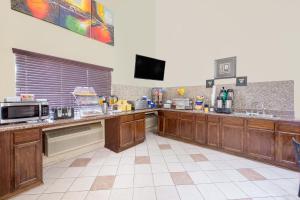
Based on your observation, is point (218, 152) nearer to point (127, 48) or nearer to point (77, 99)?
point (77, 99)

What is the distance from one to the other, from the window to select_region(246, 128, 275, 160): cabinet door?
3343mm

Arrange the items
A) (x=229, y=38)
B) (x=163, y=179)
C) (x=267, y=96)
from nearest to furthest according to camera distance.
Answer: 1. (x=163, y=179)
2. (x=267, y=96)
3. (x=229, y=38)

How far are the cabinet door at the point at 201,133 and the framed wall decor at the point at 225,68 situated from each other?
132 centimetres

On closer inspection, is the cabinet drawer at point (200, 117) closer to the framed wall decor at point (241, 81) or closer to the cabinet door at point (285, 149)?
the framed wall decor at point (241, 81)

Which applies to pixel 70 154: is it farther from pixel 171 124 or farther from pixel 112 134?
pixel 171 124

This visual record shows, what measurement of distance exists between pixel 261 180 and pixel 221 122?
127 centimetres

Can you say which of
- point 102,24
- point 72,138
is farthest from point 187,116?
point 102,24

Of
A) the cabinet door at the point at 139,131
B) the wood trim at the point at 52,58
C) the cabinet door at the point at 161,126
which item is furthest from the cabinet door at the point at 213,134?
the wood trim at the point at 52,58

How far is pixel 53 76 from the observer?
8.91 ft

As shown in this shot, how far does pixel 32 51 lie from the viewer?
240 cm

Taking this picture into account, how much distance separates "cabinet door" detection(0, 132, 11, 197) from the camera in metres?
1.71

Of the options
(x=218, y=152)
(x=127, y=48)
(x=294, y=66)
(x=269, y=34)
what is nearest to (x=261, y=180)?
(x=218, y=152)

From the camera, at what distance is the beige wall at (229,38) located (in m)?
2.91

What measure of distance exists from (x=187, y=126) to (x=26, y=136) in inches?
127
